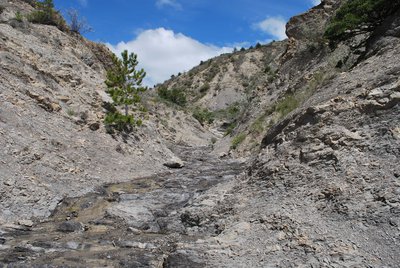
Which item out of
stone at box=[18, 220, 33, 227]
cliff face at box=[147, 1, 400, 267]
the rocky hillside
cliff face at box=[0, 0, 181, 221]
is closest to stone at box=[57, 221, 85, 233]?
stone at box=[18, 220, 33, 227]

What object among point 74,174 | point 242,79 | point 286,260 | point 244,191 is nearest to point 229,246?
A: point 286,260

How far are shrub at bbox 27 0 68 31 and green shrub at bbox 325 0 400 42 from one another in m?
17.4

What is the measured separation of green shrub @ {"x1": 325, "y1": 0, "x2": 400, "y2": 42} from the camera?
13.5 m

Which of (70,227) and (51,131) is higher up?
(51,131)

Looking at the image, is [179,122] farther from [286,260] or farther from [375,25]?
[286,260]

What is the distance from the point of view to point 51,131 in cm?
1473

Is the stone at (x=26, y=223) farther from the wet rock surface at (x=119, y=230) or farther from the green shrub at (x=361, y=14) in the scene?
the green shrub at (x=361, y=14)

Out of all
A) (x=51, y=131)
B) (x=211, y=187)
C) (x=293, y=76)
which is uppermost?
(x=293, y=76)

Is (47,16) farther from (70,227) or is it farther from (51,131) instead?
(70,227)

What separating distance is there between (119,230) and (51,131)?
23.3 feet

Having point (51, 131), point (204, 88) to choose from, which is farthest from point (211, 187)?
point (204, 88)

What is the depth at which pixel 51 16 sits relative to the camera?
24.8 meters

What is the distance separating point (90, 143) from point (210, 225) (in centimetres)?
890

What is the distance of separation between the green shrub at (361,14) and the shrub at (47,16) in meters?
17.4
